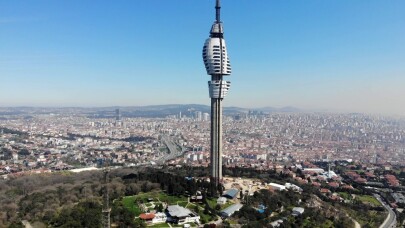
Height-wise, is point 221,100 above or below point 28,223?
above

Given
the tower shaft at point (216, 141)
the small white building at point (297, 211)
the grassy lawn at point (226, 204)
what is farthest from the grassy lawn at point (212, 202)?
the small white building at point (297, 211)

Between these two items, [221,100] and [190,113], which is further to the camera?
[190,113]

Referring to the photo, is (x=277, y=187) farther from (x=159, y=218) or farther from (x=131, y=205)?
(x=131, y=205)

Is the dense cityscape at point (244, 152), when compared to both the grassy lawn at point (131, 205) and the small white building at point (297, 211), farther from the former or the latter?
the grassy lawn at point (131, 205)

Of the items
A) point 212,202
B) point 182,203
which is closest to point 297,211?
point 212,202

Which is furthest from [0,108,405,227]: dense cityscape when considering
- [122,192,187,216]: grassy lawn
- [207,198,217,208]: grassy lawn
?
[122,192,187,216]: grassy lawn

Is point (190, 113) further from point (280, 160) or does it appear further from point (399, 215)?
point (399, 215)

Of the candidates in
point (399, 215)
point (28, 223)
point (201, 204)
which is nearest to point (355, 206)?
point (399, 215)

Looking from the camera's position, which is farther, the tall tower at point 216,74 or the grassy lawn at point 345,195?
the grassy lawn at point 345,195

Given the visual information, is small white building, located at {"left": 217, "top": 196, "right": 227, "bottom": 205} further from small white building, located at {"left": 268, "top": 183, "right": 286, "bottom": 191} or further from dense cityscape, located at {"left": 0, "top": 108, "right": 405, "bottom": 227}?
small white building, located at {"left": 268, "top": 183, "right": 286, "bottom": 191}
